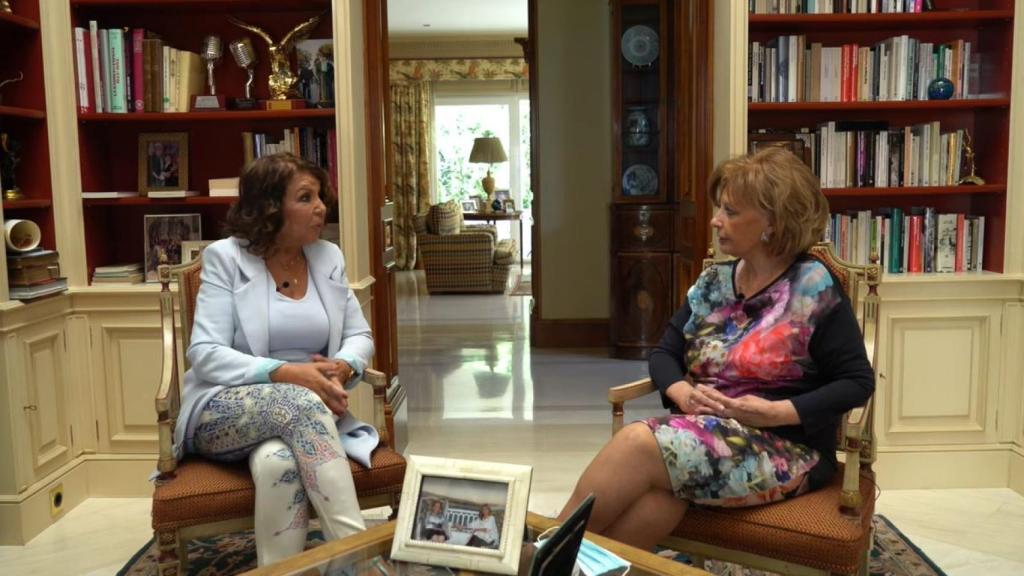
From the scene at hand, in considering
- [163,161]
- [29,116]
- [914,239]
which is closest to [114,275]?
[163,161]

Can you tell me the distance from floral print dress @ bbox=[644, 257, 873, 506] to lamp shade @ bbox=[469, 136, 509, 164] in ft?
28.4

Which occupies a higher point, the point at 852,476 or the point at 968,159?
the point at 968,159

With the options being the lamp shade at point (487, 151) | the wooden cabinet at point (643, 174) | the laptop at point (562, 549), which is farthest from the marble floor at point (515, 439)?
the lamp shade at point (487, 151)

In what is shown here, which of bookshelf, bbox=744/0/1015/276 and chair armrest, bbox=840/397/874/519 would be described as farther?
bookshelf, bbox=744/0/1015/276

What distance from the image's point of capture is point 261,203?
247 cm

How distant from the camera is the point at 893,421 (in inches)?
136

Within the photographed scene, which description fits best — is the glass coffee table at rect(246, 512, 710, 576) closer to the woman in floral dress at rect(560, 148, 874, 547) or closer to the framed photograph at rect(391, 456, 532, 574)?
the framed photograph at rect(391, 456, 532, 574)

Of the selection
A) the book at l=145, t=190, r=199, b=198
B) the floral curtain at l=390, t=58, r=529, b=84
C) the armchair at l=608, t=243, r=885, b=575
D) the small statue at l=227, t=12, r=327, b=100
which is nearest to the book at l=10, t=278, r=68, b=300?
the book at l=145, t=190, r=199, b=198

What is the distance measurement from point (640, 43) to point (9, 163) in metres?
3.67

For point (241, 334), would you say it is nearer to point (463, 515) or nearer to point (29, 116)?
point (463, 515)

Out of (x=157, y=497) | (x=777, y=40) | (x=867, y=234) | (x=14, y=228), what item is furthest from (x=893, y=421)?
(x=14, y=228)

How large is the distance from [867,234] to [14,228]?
303cm

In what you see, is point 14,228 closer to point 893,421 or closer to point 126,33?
point 126,33

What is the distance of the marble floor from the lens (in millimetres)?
2932
